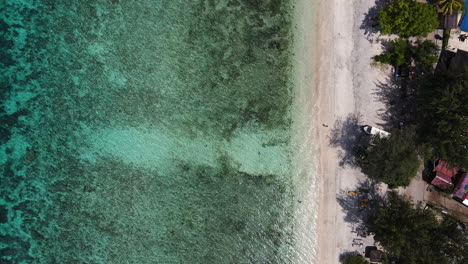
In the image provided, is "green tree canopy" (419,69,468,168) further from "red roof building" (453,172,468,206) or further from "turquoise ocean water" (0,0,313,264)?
"turquoise ocean water" (0,0,313,264)

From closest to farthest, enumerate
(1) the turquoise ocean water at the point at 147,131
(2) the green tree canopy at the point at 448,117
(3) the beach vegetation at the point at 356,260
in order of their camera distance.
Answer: (2) the green tree canopy at the point at 448,117, (3) the beach vegetation at the point at 356,260, (1) the turquoise ocean water at the point at 147,131

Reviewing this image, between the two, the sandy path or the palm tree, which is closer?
the palm tree

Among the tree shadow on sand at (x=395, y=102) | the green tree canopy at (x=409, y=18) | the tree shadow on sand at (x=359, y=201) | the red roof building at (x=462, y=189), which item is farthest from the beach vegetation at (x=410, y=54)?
the tree shadow on sand at (x=359, y=201)

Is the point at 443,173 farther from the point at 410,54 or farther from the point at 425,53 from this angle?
the point at 410,54

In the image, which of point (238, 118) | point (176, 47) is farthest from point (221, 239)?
point (176, 47)

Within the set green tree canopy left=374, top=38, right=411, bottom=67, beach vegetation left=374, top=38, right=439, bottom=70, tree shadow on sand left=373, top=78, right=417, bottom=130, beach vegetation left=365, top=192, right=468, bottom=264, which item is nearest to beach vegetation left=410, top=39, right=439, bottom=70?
beach vegetation left=374, top=38, right=439, bottom=70

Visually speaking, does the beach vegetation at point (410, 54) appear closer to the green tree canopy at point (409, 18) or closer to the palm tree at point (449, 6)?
the green tree canopy at point (409, 18)

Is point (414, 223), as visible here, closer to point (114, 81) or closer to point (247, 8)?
point (247, 8)
